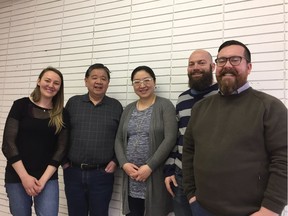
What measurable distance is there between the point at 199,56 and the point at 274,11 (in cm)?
72

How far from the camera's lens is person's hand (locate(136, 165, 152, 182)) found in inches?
76.9

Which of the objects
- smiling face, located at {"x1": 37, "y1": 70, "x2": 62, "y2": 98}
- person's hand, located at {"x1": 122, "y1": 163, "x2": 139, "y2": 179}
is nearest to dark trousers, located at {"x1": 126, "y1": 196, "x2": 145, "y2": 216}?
person's hand, located at {"x1": 122, "y1": 163, "x2": 139, "y2": 179}

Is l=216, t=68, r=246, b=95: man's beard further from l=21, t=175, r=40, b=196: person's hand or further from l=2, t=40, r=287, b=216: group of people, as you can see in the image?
l=21, t=175, r=40, b=196: person's hand

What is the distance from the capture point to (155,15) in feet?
8.39

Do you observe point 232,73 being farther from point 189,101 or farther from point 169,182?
point 169,182

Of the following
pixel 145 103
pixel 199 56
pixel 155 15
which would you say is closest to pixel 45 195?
pixel 145 103

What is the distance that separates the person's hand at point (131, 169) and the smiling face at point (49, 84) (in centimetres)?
88

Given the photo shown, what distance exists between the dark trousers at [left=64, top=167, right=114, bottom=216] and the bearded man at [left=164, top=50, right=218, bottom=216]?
2.12 feet

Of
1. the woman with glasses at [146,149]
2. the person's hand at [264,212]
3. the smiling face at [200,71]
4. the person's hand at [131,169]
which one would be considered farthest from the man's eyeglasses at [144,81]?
the person's hand at [264,212]

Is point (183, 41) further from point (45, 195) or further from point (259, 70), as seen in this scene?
point (45, 195)

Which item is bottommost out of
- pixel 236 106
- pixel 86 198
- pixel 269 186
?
pixel 86 198

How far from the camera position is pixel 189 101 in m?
1.95

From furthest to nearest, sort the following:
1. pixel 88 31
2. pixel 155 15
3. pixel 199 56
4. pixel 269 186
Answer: pixel 88 31, pixel 155 15, pixel 199 56, pixel 269 186

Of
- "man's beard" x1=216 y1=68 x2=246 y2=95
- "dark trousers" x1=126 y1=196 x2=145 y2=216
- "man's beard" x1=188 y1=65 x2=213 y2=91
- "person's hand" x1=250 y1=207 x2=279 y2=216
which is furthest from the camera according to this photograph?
"dark trousers" x1=126 y1=196 x2=145 y2=216
